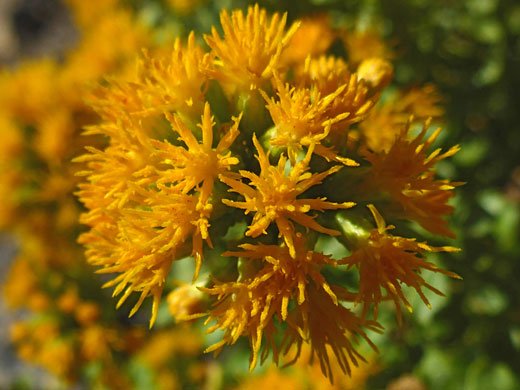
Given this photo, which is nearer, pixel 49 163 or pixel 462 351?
pixel 462 351

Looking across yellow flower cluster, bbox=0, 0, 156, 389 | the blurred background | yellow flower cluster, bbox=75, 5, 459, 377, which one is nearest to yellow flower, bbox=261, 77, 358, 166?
Answer: yellow flower cluster, bbox=75, 5, 459, 377

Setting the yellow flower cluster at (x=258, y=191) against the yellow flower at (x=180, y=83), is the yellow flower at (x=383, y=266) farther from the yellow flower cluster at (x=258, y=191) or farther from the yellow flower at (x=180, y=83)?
the yellow flower at (x=180, y=83)

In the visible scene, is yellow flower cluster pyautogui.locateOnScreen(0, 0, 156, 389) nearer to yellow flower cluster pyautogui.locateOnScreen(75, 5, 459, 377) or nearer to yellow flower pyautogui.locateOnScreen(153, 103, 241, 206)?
yellow flower cluster pyautogui.locateOnScreen(75, 5, 459, 377)

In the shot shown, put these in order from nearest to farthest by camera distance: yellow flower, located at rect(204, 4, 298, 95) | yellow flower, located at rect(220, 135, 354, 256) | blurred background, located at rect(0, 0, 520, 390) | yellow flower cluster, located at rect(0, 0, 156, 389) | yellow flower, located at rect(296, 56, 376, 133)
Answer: yellow flower, located at rect(220, 135, 354, 256) < yellow flower, located at rect(296, 56, 376, 133) < yellow flower, located at rect(204, 4, 298, 95) < blurred background, located at rect(0, 0, 520, 390) < yellow flower cluster, located at rect(0, 0, 156, 389)

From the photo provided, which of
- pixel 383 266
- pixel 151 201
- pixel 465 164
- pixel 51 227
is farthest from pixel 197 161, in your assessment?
pixel 51 227

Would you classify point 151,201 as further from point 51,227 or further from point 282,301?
point 51,227

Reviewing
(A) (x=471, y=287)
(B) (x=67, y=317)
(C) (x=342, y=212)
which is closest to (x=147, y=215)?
(C) (x=342, y=212)

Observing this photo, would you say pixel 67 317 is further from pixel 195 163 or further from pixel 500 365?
pixel 500 365
